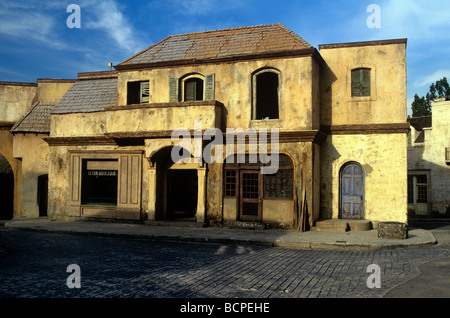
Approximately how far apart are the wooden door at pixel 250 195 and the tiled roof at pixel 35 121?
11.4 m

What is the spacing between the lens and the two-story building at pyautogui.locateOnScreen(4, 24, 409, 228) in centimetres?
1561

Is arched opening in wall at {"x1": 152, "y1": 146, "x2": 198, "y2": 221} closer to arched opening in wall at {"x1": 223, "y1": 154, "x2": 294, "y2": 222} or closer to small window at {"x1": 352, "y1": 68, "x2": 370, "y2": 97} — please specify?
arched opening in wall at {"x1": 223, "y1": 154, "x2": 294, "y2": 222}

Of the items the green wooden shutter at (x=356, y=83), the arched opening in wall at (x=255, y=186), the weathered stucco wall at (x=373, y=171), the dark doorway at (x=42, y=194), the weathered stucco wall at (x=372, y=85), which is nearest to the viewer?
the arched opening in wall at (x=255, y=186)

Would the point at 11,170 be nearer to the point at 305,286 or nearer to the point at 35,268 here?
the point at 35,268

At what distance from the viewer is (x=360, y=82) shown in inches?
654

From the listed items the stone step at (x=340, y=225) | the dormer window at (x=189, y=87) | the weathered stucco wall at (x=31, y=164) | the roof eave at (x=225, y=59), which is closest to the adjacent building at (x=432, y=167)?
the stone step at (x=340, y=225)

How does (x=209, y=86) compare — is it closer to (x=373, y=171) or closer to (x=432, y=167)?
(x=373, y=171)

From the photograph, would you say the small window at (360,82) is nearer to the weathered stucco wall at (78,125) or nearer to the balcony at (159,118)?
the balcony at (159,118)

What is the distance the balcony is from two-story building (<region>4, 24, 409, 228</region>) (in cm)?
4

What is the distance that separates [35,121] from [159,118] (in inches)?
336

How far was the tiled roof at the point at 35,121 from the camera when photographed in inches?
805

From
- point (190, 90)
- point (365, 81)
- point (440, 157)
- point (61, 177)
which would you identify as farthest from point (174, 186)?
point (440, 157)


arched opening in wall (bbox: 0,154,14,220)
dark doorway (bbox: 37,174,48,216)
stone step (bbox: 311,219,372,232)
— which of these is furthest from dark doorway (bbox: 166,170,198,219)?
arched opening in wall (bbox: 0,154,14,220)

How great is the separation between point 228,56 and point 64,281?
1156 cm
